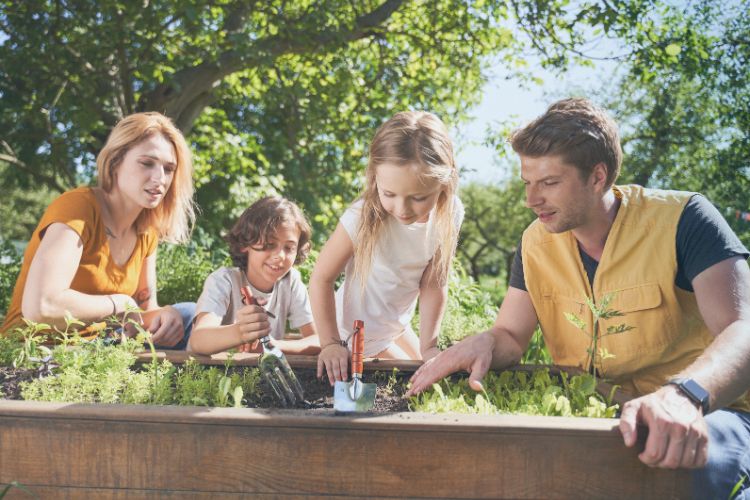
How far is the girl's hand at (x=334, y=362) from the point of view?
2258mm

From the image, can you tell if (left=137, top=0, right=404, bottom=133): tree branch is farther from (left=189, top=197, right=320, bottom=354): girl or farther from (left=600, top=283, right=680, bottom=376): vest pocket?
(left=600, top=283, right=680, bottom=376): vest pocket

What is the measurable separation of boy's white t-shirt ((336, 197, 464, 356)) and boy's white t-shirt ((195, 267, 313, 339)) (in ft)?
0.63

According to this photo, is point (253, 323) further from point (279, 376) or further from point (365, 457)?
point (365, 457)

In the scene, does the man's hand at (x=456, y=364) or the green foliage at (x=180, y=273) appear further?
the green foliage at (x=180, y=273)

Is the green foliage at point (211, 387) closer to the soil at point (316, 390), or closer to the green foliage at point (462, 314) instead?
the soil at point (316, 390)

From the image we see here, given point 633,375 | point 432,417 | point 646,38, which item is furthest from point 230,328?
point 646,38

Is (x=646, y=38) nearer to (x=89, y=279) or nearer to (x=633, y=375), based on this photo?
(x=633, y=375)

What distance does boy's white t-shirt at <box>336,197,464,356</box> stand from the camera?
2754mm

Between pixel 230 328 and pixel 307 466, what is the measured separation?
0.86m

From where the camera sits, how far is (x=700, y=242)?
2.01 meters

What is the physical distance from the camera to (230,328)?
7.68 feet

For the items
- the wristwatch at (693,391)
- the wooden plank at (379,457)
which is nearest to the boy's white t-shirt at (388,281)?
the wooden plank at (379,457)

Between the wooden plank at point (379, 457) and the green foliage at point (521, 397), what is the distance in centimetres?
17

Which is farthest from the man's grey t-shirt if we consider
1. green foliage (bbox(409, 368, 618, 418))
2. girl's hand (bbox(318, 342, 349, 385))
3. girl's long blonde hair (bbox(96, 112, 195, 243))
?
girl's long blonde hair (bbox(96, 112, 195, 243))
